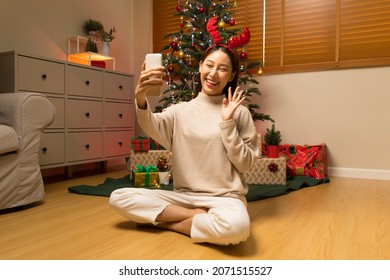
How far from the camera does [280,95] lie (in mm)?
3217

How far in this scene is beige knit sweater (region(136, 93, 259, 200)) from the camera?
1.40 meters

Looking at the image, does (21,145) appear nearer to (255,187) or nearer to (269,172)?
(255,187)

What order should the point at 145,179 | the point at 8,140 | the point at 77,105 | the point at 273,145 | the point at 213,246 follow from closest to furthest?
the point at 213,246
the point at 8,140
the point at 145,179
the point at 273,145
the point at 77,105

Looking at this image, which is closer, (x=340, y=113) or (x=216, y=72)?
(x=216, y=72)

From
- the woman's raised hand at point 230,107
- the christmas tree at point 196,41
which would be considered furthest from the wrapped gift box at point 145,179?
the woman's raised hand at point 230,107

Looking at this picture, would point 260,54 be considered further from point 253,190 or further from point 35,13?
point 35,13

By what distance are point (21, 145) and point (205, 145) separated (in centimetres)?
104

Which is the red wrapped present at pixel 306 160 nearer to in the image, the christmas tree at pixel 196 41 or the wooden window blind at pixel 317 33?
the christmas tree at pixel 196 41

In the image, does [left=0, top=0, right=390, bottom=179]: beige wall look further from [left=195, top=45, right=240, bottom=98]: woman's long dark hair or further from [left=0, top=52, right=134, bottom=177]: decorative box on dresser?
[left=195, top=45, right=240, bottom=98]: woman's long dark hair

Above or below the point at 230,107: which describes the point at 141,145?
below

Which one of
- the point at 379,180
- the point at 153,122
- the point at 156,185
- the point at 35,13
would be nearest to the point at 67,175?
the point at 156,185

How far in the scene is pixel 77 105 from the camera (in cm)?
284

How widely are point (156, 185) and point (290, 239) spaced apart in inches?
48.6

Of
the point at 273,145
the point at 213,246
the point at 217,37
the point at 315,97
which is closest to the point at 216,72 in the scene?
the point at 217,37
